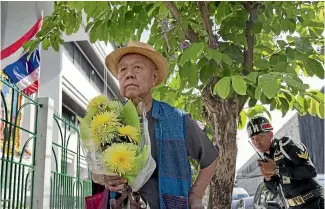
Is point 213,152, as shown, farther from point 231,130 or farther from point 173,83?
point 173,83

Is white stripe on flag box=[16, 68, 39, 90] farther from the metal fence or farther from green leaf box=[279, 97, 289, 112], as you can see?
green leaf box=[279, 97, 289, 112]

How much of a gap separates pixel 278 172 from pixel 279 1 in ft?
5.67

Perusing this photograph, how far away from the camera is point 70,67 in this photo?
14.2 m

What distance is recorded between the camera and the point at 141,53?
6.73 feet

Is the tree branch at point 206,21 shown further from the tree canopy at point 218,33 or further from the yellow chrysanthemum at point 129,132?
the yellow chrysanthemum at point 129,132

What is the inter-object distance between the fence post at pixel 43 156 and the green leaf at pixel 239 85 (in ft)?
7.49

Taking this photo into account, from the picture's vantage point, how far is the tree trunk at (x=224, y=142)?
3250mm

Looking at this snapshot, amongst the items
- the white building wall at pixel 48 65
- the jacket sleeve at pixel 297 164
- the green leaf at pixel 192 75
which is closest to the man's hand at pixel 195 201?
the green leaf at pixel 192 75

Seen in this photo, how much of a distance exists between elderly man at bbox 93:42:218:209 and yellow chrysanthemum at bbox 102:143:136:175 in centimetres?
28

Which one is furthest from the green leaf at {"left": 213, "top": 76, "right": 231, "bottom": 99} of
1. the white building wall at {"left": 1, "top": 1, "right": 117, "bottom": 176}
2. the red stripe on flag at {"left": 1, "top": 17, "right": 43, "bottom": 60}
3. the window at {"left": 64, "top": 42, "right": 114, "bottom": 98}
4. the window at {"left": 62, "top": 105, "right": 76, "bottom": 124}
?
the window at {"left": 62, "top": 105, "right": 76, "bottom": 124}

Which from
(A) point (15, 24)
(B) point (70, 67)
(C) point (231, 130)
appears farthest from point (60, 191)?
(B) point (70, 67)

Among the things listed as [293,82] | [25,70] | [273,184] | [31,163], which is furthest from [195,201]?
[25,70]

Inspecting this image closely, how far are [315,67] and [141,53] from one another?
4.85 feet

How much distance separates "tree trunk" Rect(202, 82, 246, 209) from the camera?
10.7ft
